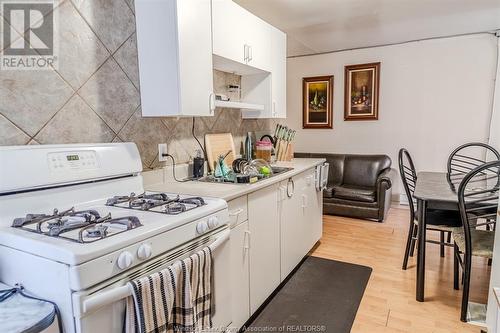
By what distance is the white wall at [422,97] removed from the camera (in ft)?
13.1

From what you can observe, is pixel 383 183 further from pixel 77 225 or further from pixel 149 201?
pixel 77 225

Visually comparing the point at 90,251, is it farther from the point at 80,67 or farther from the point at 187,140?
the point at 187,140

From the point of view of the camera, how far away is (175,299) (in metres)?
1.14

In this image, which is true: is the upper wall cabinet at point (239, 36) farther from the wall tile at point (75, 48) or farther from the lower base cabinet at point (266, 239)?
the lower base cabinet at point (266, 239)

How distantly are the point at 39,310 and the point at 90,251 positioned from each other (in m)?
0.22

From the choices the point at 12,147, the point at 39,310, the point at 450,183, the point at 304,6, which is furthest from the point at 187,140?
the point at 450,183

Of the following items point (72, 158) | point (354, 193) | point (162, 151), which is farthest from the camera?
point (354, 193)

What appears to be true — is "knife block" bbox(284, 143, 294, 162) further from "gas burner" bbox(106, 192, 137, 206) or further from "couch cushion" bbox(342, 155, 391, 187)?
"gas burner" bbox(106, 192, 137, 206)

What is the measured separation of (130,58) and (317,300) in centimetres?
200

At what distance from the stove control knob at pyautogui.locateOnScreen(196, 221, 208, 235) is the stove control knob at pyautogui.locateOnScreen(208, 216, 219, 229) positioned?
3 cm

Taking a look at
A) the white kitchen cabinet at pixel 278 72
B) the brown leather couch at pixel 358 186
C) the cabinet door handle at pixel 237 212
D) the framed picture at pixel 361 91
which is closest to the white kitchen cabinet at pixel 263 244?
the cabinet door handle at pixel 237 212

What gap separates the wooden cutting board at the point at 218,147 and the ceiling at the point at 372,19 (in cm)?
120

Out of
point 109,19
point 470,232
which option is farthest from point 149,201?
point 470,232

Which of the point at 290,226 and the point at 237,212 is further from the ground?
the point at 237,212
